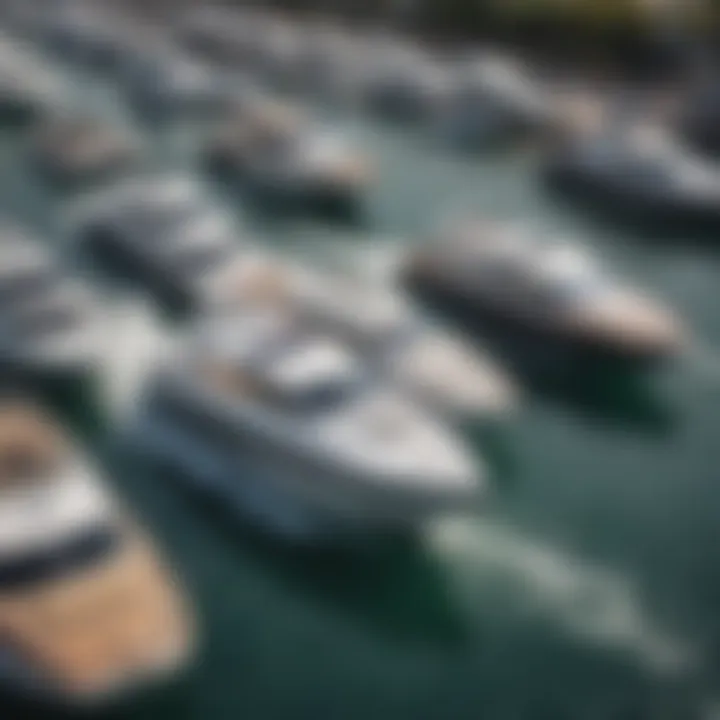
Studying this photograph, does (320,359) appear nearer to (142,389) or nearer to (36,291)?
(142,389)

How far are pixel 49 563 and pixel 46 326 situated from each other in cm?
307

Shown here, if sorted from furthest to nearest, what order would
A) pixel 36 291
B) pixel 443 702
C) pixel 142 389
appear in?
pixel 36 291 → pixel 142 389 → pixel 443 702

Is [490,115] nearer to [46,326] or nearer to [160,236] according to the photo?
[160,236]

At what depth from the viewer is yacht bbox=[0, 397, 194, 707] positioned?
6227 millimetres

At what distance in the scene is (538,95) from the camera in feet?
54.8

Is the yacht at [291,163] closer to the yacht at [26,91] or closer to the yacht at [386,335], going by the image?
the yacht at [386,335]

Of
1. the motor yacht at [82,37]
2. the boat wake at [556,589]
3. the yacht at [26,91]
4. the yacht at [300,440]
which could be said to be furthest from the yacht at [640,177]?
the motor yacht at [82,37]

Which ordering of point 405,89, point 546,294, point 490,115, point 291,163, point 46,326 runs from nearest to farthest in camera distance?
point 46,326 → point 546,294 → point 291,163 → point 490,115 → point 405,89

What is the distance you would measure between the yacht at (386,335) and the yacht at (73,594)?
103 inches

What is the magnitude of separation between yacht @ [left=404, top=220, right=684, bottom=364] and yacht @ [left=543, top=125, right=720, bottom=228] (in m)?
2.04

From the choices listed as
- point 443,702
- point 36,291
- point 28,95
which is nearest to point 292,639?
point 443,702

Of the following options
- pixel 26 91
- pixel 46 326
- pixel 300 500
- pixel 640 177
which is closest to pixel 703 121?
pixel 640 177

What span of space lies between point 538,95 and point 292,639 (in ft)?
37.3

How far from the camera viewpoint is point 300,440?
777 centimetres
